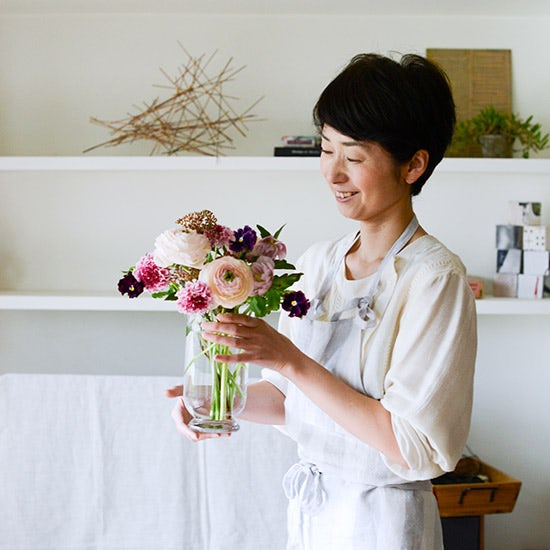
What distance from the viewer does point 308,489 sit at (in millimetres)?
1600

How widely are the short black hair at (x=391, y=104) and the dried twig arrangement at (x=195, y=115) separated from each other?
5.51 feet

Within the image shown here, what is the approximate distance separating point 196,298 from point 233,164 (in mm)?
1700

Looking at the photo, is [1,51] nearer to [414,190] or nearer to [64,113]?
[64,113]

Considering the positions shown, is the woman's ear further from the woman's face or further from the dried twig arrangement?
the dried twig arrangement

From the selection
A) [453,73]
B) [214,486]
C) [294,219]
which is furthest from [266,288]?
[453,73]

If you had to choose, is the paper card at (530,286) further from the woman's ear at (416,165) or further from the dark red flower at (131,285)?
the dark red flower at (131,285)

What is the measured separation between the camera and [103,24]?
326cm

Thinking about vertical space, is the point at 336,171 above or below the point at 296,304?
above

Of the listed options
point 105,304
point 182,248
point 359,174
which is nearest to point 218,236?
point 182,248

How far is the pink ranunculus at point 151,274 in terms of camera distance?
55.4 inches

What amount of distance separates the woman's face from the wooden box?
1.58 m

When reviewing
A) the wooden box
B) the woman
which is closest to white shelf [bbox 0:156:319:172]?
the wooden box

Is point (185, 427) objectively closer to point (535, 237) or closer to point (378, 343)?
point (378, 343)

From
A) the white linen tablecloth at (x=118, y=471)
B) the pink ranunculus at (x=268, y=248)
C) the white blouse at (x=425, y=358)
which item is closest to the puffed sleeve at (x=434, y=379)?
the white blouse at (x=425, y=358)
